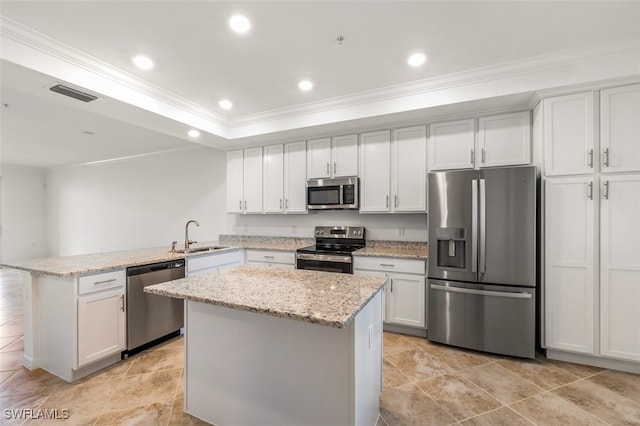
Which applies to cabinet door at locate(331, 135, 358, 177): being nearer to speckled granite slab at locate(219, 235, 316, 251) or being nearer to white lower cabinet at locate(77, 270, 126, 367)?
speckled granite slab at locate(219, 235, 316, 251)

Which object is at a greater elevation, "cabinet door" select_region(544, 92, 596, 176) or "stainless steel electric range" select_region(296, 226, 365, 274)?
"cabinet door" select_region(544, 92, 596, 176)

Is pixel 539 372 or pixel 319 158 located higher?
pixel 319 158

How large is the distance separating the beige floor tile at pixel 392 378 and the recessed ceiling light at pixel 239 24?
2.88 meters

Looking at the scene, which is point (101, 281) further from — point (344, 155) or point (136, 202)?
point (136, 202)

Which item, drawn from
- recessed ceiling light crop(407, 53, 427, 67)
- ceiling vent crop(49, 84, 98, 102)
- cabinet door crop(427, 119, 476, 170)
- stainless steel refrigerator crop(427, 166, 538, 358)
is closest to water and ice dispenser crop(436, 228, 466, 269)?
stainless steel refrigerator crop(427, 166, 538, 358)

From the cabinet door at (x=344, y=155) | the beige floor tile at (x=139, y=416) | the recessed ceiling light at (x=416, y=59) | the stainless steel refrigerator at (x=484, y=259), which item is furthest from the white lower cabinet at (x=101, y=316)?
the recessed ceiling light at (x=416, y=59)

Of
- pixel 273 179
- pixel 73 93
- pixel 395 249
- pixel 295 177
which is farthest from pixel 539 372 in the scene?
pixel 73 93

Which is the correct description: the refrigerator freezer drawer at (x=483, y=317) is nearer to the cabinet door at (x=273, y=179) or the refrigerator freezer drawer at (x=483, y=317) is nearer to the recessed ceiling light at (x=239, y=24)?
the cabinet door at (x=273, y=179)

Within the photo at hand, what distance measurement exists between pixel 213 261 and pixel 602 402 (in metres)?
3.76

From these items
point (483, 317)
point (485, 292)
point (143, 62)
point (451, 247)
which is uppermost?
point (143, 62)

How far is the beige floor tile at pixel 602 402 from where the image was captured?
6.04 feet

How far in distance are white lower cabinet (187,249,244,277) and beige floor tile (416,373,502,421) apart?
243 centimetres

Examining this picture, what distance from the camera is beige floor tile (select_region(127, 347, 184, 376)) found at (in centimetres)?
247

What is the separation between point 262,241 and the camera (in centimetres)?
459
